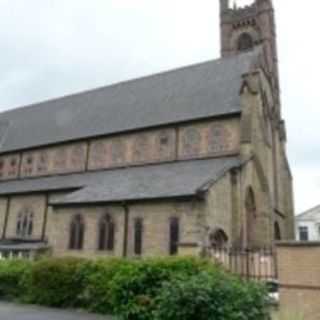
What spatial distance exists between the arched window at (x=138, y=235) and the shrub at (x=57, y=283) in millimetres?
6519

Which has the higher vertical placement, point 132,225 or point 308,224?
point 308,224

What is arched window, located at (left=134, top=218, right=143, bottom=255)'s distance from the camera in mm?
21312

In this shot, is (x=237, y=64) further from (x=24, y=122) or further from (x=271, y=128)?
(x=24, y=122)

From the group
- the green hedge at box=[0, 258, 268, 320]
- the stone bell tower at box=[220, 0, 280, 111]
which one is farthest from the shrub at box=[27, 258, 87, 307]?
the stone bell tower at box=[220, 0, 280, 111]

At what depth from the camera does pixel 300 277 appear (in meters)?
9.74

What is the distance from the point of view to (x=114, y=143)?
102 feet

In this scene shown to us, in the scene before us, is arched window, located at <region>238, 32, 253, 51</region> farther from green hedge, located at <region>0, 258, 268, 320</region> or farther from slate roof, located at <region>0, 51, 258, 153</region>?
green hedge, located at <region>0, 258, 268, 320</region>

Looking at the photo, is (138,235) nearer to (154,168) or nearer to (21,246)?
(154,168)

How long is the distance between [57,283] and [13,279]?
9.14 feet

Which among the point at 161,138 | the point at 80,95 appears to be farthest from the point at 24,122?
the point at 161,138

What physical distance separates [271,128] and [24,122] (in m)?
24.9

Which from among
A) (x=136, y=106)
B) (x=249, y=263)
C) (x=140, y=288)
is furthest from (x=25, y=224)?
(x=140, y=288)

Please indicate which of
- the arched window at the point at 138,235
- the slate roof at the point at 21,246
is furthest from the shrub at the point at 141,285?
the slate roof at the point at 21,246

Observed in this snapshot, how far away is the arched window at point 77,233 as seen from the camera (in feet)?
77.3
